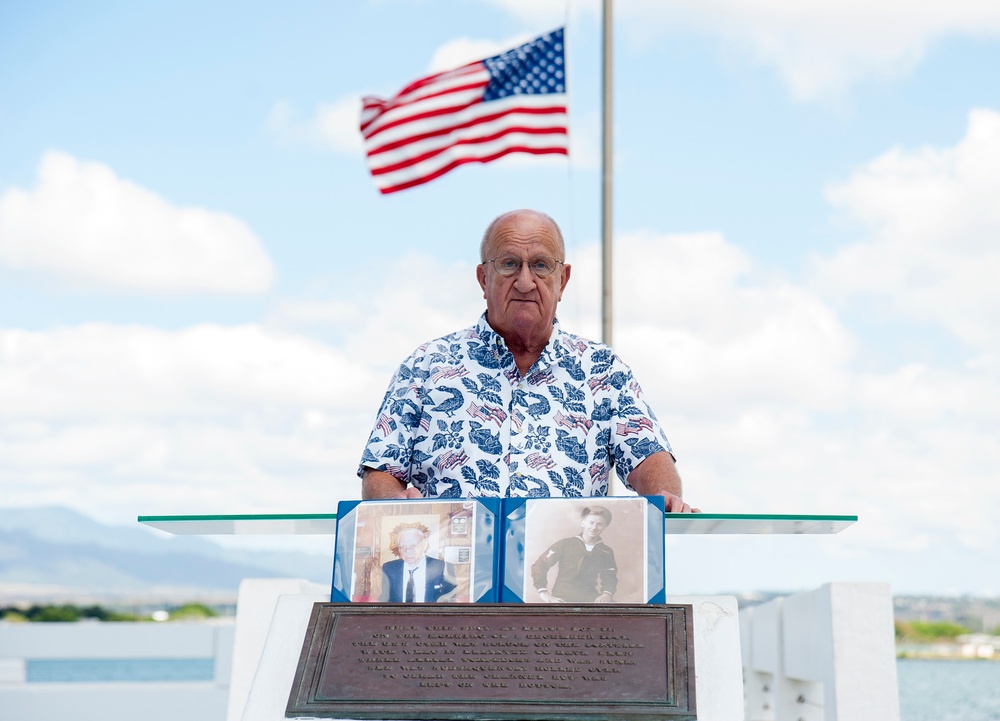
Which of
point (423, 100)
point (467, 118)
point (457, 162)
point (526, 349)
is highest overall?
point (423, 100)

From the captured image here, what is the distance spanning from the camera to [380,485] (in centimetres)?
311

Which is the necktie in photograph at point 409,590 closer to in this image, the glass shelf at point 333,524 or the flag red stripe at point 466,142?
the glass shelf at point 333,524

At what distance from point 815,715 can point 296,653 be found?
2705mm

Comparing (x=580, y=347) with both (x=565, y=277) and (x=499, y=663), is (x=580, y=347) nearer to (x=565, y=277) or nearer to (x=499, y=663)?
(x=565, y=277)

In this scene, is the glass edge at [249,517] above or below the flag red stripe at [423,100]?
below

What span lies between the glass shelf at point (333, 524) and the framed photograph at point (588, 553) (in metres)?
0.10

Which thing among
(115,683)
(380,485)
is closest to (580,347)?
(380,485)

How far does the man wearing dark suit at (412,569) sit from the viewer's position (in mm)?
2477

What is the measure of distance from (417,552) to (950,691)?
812cm

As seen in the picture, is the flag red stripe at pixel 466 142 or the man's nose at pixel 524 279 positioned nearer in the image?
the man's nose at pixel 524 279

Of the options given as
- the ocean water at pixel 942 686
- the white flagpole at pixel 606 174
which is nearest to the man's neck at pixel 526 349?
the white flagpole at pixel 606 174

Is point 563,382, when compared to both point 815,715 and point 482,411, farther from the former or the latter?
point 815,715

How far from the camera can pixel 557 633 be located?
7.64ft

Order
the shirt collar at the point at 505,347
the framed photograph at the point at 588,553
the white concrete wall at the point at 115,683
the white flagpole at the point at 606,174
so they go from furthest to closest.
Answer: the white flagpole at the point at 606,174, the white concrete wall at the point at 115,683, the shirt collar at the point at 505,347, the framed photograph at the point at 588,553
